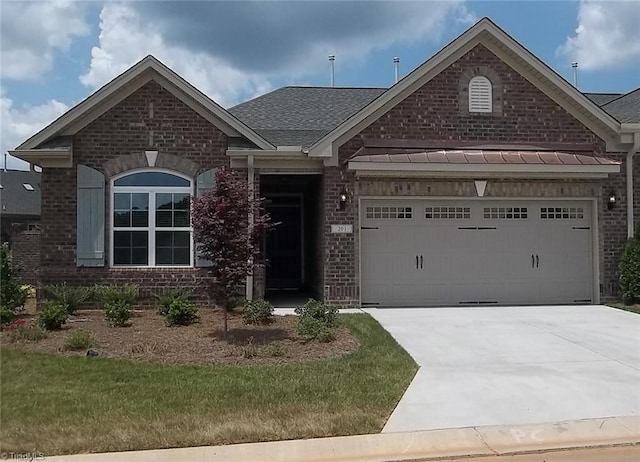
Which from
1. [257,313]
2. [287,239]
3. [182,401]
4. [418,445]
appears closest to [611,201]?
[257,313]

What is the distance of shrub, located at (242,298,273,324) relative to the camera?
1138 centimetres

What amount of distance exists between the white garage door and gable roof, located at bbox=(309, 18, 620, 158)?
6.06ft

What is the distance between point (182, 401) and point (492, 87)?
1100 centimetres

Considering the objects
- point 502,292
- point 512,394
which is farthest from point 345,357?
point 502,292

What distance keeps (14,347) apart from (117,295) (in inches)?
136

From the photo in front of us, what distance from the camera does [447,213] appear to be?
1426cm

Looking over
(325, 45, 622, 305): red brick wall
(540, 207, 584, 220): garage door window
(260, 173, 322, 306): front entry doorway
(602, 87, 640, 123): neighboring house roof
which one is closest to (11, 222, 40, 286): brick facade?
(260, 173, 322, 306): front entry doorway

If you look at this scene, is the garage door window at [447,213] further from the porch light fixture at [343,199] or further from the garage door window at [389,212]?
the porch light fixture at [343,199]

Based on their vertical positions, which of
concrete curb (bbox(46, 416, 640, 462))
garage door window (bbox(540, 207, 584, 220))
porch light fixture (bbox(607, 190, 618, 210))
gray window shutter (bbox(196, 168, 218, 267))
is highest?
gray window shutter (bbox(196, 168, 218, 267))

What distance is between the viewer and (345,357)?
8586 mm

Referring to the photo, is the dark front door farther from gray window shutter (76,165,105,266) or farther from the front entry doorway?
gray window shutter (76,165,105,266)

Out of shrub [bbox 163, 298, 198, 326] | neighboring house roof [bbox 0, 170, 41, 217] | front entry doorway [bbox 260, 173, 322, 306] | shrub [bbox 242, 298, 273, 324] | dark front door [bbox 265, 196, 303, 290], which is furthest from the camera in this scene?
neighboring house roof [bbox 0, 170, 41, 217]

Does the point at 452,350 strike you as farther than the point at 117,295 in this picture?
No

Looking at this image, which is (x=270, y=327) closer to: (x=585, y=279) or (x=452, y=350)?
(x=452, y=350)
